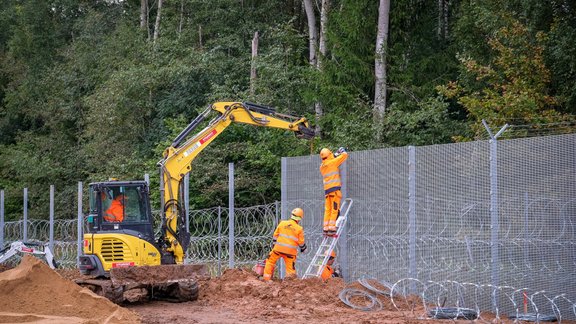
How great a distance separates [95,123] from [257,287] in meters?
19.9

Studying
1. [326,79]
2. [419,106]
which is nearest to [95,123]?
[326,79]

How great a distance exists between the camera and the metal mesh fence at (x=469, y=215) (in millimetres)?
→ 12391

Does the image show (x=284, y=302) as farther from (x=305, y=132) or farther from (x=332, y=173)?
(x=305, y=132)

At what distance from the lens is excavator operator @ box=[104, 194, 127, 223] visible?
17.0 meters

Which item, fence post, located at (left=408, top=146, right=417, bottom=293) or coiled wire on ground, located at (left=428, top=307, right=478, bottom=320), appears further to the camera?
fence post, located at (left=408, top=146, right=417, bottom=293)

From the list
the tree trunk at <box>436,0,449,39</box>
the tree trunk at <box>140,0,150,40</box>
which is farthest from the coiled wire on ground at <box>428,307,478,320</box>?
the tree trunk at <box>140,0,150,40</box>

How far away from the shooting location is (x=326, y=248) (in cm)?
1681

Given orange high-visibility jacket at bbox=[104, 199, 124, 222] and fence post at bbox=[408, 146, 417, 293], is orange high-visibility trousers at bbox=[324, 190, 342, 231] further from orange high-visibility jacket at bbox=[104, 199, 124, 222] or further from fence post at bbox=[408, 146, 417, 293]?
orange high-visibility jacket at bbox=[104, 199, 124, 222]

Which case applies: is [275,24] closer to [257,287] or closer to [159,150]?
[159,150]

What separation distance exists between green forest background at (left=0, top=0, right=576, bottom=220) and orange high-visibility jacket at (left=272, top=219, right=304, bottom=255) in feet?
17.2

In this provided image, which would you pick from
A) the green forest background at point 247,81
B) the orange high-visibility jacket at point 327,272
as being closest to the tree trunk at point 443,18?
the green forest background at point 247,81

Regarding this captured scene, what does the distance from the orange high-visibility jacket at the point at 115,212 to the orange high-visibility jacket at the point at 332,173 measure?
161 inches

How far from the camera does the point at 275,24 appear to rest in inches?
1452

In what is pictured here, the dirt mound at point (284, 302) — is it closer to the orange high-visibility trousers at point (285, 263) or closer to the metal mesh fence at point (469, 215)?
the orange high-visibility trousers at point (285, 263)
